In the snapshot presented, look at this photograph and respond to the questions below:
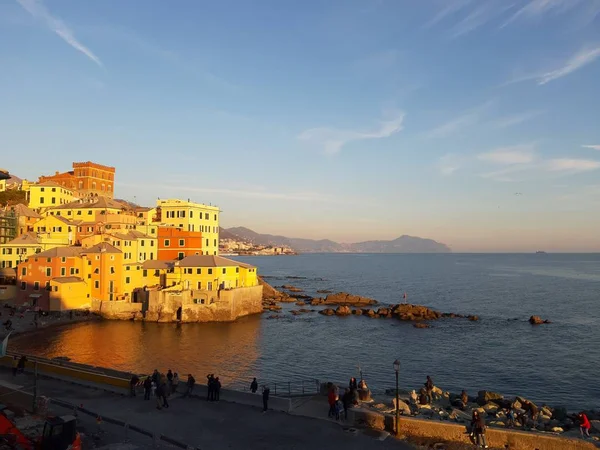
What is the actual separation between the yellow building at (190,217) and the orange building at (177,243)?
5.53ft

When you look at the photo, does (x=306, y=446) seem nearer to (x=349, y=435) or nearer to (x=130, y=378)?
(x=349, y=435)

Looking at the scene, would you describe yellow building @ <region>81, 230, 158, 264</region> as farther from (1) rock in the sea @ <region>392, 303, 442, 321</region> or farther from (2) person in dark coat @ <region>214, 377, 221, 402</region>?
(2) person in dark coat @ <region>214, 377, 221, 402</region>

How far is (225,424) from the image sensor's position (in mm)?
20016

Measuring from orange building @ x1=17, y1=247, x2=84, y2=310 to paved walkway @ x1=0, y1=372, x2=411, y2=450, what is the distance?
4608 centimetres

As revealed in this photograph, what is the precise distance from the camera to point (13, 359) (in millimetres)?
30328

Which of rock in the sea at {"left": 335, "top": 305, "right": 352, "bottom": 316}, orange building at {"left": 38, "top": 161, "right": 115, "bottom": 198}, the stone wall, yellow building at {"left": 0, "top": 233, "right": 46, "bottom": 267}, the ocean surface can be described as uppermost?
orange building at {"left": 38, "top": 161, "right": 115, "bottom": 198}

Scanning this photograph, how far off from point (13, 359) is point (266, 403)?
19.5 meters

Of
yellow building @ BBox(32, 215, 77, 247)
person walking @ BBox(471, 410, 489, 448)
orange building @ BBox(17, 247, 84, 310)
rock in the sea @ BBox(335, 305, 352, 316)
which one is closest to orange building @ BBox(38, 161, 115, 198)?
yellow building @ BBox(32, 215, 77, 247)

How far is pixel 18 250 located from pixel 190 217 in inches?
1070

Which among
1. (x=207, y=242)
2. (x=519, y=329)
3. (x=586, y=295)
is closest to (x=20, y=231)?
(x=207, y=242)

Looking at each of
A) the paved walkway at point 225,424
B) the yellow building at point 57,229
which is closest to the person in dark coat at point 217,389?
the paved walkway at point 225,424

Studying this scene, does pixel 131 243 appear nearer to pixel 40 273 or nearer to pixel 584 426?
pixel 40 273

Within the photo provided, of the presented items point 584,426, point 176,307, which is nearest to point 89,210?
point 176,307

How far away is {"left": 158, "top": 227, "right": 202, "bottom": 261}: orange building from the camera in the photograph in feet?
258
